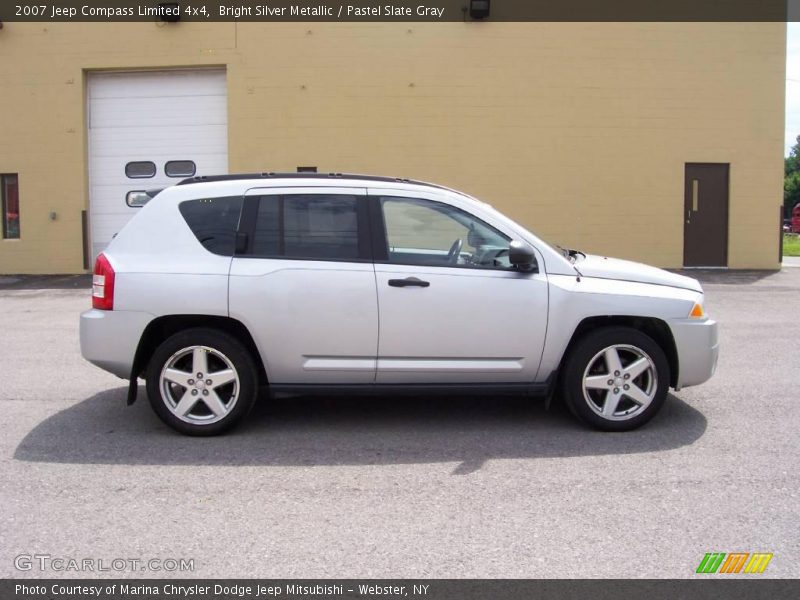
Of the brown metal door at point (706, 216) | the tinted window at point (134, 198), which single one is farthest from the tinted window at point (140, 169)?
the brown metal door at point (706, 216)

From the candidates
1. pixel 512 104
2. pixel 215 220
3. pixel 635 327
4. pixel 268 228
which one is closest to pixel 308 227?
pixel 268 228

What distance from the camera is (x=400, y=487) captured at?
4895mm

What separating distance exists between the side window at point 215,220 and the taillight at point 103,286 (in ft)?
2.12

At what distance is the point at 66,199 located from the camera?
17312 millimetres

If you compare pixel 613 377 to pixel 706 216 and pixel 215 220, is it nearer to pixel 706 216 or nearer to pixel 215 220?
pixel 215 220

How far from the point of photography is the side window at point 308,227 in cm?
586

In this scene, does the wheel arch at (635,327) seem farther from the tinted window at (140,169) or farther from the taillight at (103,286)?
the tinted window at (140,169)

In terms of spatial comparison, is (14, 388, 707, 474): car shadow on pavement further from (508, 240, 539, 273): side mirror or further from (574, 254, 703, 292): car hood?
(508, 240, 539, 273): side mirror

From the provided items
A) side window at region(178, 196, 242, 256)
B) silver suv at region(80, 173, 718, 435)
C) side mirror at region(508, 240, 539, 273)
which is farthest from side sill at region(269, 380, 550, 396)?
side window at region(178, 196, 242, 256)

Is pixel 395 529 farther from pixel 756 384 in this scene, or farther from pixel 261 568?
pixel 756 384

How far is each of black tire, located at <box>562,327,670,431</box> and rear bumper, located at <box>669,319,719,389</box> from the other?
14cm

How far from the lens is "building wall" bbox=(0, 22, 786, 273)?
1686cm
